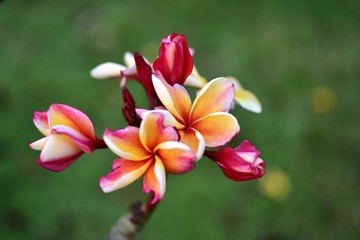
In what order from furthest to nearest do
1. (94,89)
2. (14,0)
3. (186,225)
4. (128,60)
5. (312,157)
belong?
(14,0)
(94,89)
(312,157)
(186,225)
(128,60)

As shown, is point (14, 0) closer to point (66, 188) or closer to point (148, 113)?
point (66, 188)

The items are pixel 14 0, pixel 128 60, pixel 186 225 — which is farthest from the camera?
pixel 14 0

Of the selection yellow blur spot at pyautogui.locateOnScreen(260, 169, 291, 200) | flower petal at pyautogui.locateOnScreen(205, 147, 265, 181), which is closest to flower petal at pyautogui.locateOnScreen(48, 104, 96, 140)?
flower petal at pyautogui.locateOnScreen(205, 147, 265, 181)

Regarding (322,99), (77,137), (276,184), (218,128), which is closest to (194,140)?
(218,128)

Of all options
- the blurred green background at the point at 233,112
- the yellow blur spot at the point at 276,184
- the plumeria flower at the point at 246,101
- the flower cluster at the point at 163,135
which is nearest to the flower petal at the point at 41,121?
the flower cluster at the point at 163,135

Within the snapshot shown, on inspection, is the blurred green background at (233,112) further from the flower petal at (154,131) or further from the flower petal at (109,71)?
the flower petal at (154,131)

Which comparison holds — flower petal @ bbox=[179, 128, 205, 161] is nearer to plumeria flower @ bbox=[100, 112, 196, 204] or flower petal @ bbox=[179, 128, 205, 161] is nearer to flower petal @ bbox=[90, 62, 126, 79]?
plumeria flower @ bbox=[100, 112, 196, 204]

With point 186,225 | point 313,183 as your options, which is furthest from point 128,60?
point 313,183
